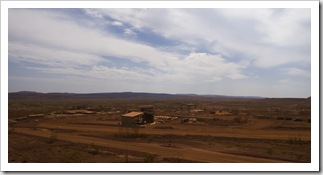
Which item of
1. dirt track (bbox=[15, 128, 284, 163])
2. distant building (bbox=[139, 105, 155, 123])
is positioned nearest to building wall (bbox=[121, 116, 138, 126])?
distant building (bbox=[139, 105, 155, 123])

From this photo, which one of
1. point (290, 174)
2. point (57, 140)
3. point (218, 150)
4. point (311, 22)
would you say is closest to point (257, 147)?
point (218, 150)

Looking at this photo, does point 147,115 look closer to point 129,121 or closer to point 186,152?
point 129,121

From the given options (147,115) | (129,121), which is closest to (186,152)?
(129,121)

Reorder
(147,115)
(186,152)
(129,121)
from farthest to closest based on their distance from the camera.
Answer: (147,115), (129,121), (186,152)

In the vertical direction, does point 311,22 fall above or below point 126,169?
above

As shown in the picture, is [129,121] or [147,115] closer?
[129,121]

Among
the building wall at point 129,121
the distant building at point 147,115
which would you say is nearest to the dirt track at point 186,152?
the building wall at point 129,121

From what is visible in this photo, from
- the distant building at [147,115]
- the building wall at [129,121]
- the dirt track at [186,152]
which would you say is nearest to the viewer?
the dirt track at [186,152]

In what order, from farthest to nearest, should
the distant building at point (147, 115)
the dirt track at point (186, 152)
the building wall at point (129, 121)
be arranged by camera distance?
the distant building at point (147, 115) < the building wall at point (129, 121) < the dirt track at point (186, 152)

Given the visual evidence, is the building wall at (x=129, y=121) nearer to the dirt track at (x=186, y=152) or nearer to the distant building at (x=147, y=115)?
the distant building at (x=147, y=115)

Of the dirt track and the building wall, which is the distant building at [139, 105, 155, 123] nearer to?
the building wall

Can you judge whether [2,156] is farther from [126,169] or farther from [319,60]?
[319,60]
